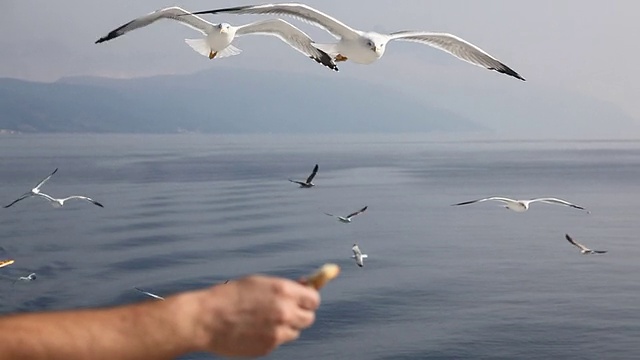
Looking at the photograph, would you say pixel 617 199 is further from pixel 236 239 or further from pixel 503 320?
pixel 503 320

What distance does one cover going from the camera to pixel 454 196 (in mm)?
31469

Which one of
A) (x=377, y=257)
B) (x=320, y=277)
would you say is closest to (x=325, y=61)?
(x=320, y=277)

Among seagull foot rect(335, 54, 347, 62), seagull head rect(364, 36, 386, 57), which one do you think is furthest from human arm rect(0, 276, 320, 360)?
seagull foot rect(335, 54, 347, 62)

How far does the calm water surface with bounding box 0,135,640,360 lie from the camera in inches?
507

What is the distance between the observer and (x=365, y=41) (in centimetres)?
531

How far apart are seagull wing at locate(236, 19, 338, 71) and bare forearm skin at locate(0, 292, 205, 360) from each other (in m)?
6.12

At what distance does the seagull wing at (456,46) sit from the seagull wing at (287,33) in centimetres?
120

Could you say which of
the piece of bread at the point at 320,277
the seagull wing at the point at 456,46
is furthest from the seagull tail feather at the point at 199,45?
the piece of bread at the point at 320,277

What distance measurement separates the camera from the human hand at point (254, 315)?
24.2 inches

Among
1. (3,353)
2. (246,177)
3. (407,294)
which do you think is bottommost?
(246,177)

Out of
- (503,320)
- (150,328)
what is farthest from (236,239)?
(150,328)

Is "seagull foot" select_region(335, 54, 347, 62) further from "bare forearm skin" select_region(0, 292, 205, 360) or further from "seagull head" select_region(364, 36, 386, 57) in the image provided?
"bare forearm skin" select_region(0, 292, 205, 360)

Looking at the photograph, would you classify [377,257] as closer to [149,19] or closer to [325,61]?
[325,61]

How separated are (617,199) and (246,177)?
17093 millimetres
